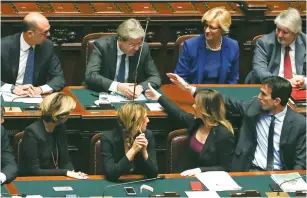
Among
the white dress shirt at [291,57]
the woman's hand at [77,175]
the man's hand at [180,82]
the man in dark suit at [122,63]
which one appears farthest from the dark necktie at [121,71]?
the woman's hand at [77,175]

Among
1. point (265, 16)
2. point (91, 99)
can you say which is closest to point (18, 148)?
point (91, 99)

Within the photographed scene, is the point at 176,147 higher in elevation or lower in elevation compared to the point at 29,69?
lower

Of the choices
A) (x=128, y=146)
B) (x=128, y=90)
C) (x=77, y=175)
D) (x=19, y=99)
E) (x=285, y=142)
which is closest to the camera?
(x=77, y=175)

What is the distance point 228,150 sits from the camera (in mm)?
7016

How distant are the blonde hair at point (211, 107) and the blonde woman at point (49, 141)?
854 millimetres

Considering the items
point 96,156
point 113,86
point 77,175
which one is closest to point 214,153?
point 96,156

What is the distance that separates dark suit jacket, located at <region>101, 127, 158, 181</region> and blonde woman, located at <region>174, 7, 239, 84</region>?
1.59 metres

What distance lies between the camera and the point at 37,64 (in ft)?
26.2

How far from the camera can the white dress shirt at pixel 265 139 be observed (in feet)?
24.0

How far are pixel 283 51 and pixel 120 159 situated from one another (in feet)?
7.39

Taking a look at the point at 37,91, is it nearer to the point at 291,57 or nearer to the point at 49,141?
the point at 49,141

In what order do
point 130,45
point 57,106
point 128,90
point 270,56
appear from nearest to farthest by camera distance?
point 57,106 < point 128,90 < point 130,45 < point 270,56

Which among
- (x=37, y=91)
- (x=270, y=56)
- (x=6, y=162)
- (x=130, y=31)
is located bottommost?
(x=6, y=162)

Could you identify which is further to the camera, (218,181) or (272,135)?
(272,135)
